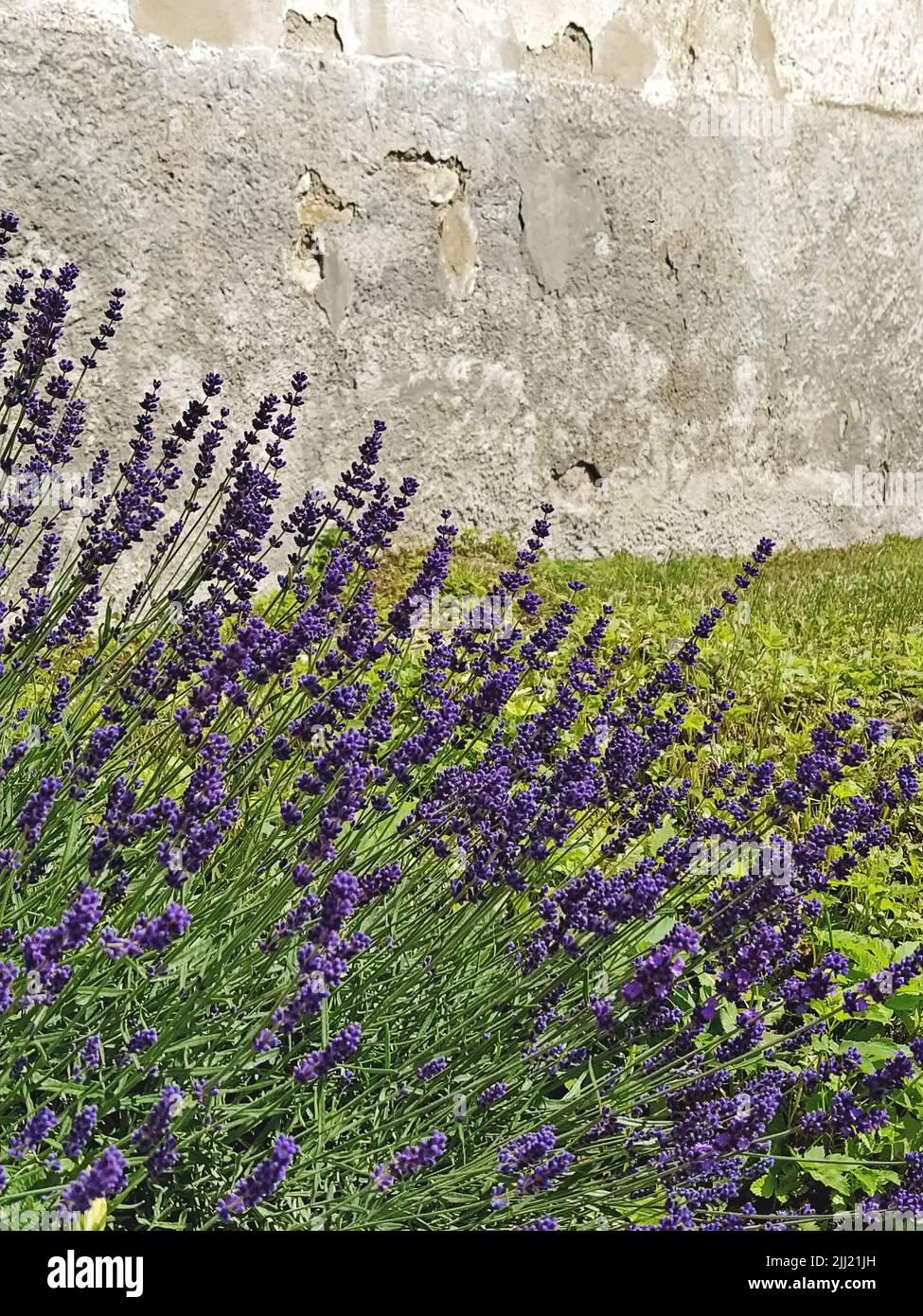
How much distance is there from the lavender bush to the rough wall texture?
2.00 meters

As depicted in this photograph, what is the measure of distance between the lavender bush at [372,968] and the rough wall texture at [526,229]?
200 cm

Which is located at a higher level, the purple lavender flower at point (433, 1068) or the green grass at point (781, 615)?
the green grass at point (781, 615)

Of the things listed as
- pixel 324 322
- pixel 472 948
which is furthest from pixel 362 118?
pixel 472 948

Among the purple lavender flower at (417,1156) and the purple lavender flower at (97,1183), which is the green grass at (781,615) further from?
the purple lavender flower at (97,1183)

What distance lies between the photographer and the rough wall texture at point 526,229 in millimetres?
4727

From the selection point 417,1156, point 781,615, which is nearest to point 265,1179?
point 417,1156

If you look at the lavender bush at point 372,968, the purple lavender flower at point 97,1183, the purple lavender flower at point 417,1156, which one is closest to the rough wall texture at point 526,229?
the lavender bush at point 372,968

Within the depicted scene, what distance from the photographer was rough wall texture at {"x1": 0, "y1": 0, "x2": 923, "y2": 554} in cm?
473

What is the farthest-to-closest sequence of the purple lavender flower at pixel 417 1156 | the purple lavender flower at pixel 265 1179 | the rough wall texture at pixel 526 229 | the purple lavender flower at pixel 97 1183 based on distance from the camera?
the rough wall texture at pixel 526 229, the purple lavender flower at pixel 417 1156, the purple lavender flower at pixel 265 1179, the purple lavender flower at pixel 97 1183

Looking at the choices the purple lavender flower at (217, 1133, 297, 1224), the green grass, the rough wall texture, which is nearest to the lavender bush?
the purple lavender flower at (217, 1133, 297, 1224)

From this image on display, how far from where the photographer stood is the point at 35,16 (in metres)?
4.38

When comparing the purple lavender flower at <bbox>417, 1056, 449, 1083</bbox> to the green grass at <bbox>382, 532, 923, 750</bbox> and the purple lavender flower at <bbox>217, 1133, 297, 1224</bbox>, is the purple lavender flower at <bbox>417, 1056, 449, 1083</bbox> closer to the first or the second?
the purple lavender flower at <bbox>217, 1133, 297, 1224</bbox>

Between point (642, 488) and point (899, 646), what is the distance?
1.71 metres
